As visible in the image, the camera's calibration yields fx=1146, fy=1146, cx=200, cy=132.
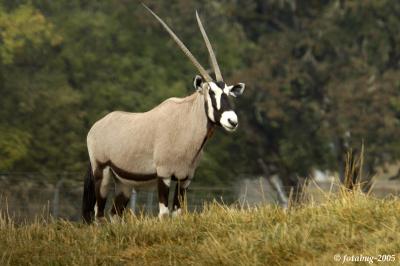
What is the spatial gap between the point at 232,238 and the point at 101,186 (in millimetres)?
4403

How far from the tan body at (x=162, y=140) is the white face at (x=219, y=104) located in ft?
0.66

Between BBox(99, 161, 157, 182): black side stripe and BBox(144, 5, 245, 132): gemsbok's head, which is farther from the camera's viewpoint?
BBox(99, 161, 157, 182): black side stripe

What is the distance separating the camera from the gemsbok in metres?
12.1

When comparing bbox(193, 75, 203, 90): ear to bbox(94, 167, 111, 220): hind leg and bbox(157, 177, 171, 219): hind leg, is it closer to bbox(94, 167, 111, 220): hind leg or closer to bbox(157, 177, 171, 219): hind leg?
bbox(157, 177, 171, 219): hind leg

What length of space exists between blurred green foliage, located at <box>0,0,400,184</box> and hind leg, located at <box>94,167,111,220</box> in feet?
57.5

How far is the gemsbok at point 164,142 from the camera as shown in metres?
12.1

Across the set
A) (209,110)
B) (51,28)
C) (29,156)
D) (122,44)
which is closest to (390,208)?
(209,110)

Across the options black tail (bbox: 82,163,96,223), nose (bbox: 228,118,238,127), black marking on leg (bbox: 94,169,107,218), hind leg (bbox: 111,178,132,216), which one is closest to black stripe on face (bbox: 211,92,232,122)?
nose (bbox: 228,118,238,127)

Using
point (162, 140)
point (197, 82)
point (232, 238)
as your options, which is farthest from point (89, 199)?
point (232, 238)

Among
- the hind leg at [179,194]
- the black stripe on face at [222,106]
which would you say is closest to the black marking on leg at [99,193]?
the hind leg at [179,194]

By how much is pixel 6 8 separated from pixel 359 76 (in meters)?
11.8

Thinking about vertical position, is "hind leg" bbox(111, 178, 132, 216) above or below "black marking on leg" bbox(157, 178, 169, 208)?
below

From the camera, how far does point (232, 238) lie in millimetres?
9234

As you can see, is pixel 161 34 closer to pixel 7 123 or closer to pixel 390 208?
pixel 7 123
